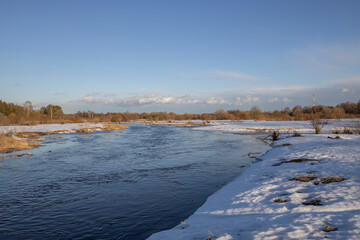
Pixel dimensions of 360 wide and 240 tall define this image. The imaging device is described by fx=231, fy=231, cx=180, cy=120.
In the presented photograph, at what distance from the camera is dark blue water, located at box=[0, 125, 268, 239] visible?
6.93 metres

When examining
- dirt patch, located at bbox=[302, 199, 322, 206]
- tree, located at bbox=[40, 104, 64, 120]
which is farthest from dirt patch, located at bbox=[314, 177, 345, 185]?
tree, located at bbox=[40, 104, 64, 120]

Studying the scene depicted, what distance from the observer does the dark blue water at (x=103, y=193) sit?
22.7 ft

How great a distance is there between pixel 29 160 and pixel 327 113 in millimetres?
76799

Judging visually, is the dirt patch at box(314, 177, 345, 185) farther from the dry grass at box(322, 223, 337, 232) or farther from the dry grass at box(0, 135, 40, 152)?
the dry grass at box(0, 135, 40, 152)

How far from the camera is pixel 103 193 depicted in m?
9.93

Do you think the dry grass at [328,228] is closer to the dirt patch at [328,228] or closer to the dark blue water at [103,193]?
the dirt patch at [328,228]

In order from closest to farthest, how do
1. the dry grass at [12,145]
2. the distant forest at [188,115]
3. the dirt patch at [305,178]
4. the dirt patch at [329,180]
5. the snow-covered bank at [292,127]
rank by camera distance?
the dirt patch at [329,180], the dirt patch at [305,178], the dry grass at [12,145], the snow-covered bank at [292,127], the distant forest at [188,115]

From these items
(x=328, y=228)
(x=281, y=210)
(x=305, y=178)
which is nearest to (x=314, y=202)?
(x=281, y=210)

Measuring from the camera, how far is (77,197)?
9.50 metres

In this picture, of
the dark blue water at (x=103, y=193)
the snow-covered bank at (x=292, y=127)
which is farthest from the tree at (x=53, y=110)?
the dark blue water at (x=103, y=193)

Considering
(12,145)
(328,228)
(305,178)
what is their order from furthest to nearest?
(12,145), (305,178), (328,228)

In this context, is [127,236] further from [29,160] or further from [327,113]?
[327,113]

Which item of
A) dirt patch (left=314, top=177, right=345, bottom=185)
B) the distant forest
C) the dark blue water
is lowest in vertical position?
the dark blue water

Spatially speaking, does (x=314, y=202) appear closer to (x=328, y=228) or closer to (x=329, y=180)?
(x=328, y=228)
